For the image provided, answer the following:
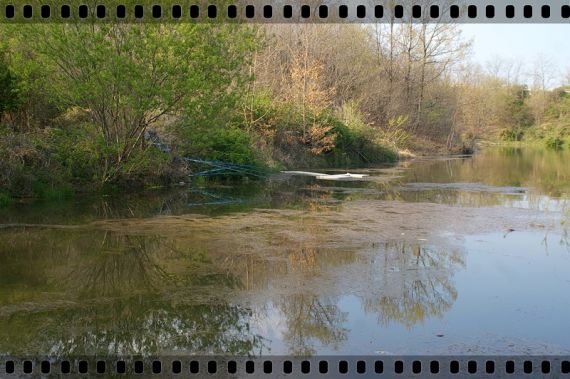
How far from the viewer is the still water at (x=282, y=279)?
5.09m

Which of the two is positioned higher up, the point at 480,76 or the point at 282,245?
the point at 480,76

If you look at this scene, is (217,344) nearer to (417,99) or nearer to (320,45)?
(320,45)

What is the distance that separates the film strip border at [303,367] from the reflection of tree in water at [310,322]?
1.10 feet

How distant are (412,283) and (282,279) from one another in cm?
162

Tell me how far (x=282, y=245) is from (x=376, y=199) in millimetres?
6581

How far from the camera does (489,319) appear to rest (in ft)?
18.5

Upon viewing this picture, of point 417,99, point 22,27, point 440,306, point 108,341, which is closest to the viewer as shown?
point 108,341

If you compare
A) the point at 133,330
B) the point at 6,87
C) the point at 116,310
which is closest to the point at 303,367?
the point at 133,330

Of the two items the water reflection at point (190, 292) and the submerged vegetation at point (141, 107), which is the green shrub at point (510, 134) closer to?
the submerged vegetation at point (141, 107)

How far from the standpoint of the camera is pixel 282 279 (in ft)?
23.2

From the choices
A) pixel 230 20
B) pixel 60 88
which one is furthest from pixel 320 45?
pixel 60 88

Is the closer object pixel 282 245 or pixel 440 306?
pixel 440 306

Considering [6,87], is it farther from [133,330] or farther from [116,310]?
→ [133,330]

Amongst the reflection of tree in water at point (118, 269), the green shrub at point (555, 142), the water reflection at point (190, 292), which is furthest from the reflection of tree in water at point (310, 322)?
the green shrub at point (555, 142)
